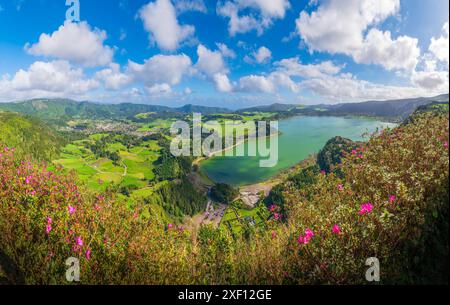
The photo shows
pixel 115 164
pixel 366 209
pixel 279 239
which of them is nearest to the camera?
pixel 366 209

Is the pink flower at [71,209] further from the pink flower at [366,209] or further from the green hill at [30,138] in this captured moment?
the green hill at [30,138]

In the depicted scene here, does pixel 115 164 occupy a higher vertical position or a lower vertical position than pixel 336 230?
lower

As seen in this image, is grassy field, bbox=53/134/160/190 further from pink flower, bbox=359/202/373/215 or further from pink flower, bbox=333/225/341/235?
pink flower, bbox=359/202/373/215

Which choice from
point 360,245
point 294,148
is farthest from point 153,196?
point 294,148

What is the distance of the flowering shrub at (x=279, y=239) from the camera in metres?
3.76

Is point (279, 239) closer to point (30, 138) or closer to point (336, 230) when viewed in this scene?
point (336, 230)

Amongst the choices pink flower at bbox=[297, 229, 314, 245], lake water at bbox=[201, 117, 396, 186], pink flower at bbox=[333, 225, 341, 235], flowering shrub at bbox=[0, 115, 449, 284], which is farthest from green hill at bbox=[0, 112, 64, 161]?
pink flower at bbox=[333, 225, 341, 235]

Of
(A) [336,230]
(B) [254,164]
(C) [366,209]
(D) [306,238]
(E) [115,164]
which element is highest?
(C) [366,209]

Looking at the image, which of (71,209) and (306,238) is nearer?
(306,238)

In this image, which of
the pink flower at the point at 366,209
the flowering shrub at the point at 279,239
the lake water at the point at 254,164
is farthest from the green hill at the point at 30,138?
the pink flower at the point at 366,209

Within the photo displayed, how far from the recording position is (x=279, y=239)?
18.1ft

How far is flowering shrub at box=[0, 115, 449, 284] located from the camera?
12.3ft

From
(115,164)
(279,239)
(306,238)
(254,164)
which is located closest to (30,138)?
(115,164)
